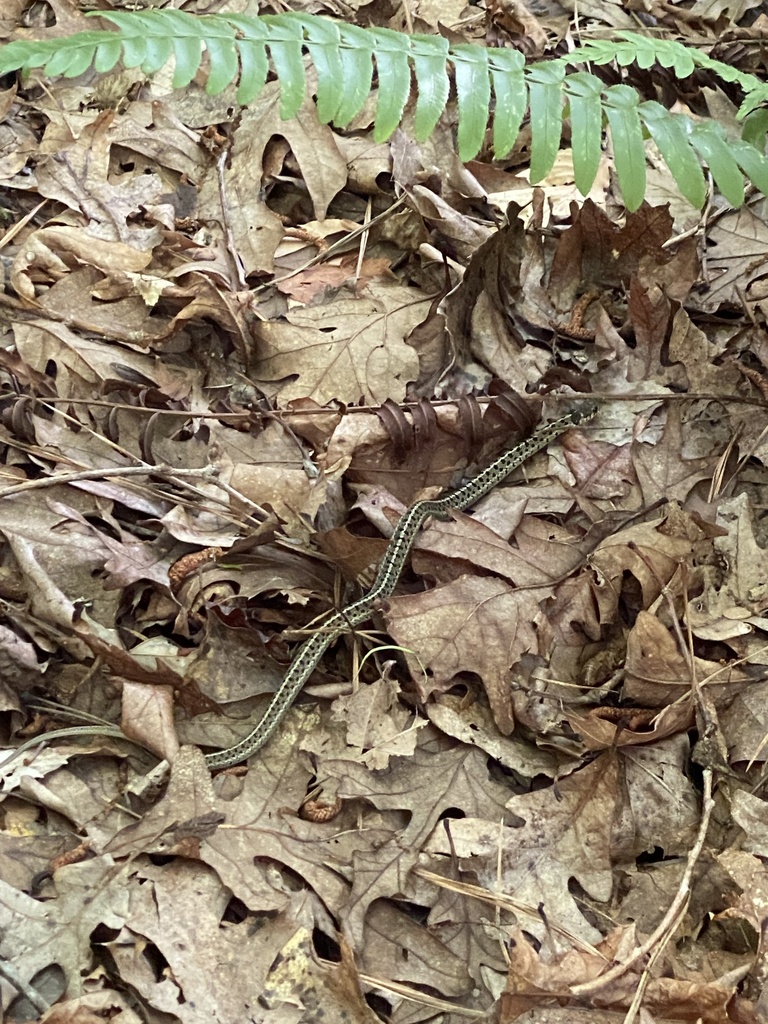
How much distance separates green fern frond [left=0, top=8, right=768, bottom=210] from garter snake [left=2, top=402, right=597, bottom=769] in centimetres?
131

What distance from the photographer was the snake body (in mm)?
3571

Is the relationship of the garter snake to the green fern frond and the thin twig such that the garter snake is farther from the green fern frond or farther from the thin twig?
the thin twig

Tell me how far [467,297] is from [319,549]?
5.97ft

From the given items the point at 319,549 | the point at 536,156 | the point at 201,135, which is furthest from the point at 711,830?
the point at 201,135

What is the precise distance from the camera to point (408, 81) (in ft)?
11.9

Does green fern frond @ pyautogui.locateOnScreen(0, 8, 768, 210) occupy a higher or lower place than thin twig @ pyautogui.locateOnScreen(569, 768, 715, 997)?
higher

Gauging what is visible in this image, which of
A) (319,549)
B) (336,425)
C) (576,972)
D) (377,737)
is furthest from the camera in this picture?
(336,425)

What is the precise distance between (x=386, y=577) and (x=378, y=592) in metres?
0.08

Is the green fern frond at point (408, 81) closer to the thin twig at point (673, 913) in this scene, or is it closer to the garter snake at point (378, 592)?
the garter snake at point (378, 592)

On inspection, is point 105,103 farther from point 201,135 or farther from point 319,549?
point 319,549

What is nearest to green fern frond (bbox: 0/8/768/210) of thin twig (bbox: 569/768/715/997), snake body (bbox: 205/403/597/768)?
snake body (bbox: 205/403/597/768)

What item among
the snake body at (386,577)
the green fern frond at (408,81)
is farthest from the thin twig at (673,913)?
the green fern frond at (408,81)

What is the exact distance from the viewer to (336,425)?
4449mm

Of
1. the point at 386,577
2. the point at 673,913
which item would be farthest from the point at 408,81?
the point at 673,913
